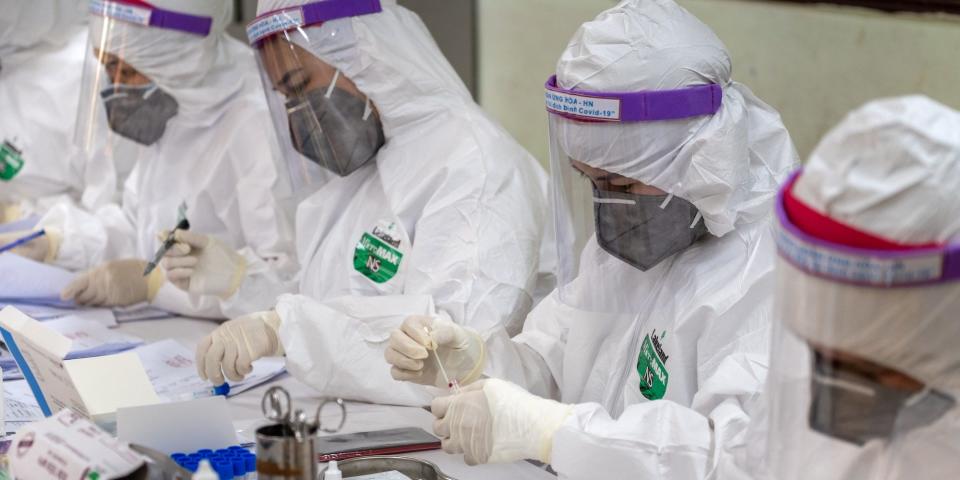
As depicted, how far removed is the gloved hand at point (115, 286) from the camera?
105 inches

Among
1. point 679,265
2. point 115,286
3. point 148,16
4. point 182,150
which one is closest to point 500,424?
point 679,265

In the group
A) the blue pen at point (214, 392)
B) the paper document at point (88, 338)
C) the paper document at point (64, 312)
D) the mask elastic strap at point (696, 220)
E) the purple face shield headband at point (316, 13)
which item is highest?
the purple face shield headband at point (316, 13)

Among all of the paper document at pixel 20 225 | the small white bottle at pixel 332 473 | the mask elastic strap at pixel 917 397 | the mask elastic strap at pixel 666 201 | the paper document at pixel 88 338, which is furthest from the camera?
the paper document at pixel 20 225

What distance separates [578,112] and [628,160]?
11 centimetres

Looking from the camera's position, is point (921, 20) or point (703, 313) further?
point (921, 20)

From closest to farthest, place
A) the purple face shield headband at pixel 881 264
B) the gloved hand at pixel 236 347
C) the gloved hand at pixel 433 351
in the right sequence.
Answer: the purple face shield headband at pixel 881 264
the gloved hand at pixel 433 351
the gloved hand at pixel 236 347

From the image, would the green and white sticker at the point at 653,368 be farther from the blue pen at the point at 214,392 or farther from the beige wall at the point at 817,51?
the beige wall at the point at 817,51

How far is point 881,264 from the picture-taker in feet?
3.38

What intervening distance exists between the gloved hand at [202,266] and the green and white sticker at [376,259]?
0.38 meters

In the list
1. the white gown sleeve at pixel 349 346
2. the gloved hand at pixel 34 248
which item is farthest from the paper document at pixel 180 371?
the gloved hand at pixel 34 248

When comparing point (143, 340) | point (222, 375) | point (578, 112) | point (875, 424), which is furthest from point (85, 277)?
point (875, 424)

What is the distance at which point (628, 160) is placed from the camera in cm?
169

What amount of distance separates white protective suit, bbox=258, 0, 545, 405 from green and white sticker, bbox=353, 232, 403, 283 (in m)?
0.01

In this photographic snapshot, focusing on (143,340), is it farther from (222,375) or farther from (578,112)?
(578,112)
